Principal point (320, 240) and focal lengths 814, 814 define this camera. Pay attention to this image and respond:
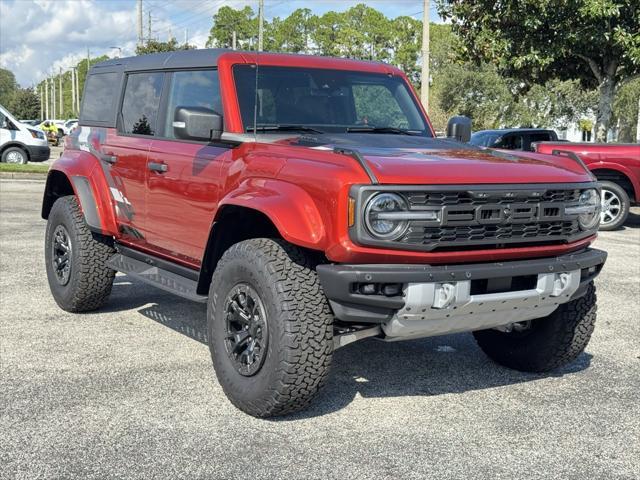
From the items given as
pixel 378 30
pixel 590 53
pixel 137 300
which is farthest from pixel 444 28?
pixel 137 300

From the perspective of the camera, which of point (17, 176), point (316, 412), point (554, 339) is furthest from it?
point (17, 176)

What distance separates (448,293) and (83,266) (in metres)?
3.29

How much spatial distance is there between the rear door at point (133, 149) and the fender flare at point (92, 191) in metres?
0.08

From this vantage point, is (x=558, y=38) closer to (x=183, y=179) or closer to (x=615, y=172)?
(x=615, y=172)

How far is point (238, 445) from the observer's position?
3.83 meters

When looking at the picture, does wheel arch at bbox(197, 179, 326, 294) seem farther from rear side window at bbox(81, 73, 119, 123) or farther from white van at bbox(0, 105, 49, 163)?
white van at bbox(0, 105, 49, 163)

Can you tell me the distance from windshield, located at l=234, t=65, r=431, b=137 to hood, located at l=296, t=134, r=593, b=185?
26 centimetres

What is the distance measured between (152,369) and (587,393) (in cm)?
260

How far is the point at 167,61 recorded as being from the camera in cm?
570

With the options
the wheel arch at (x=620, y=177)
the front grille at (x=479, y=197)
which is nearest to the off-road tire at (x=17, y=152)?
the wheel arch at (x=620, y=177)

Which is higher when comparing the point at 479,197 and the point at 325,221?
the point at 479,197

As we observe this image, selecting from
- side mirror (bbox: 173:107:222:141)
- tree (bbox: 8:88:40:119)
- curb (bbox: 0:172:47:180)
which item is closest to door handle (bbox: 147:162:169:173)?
side mirror (bbox: 173:107:222:141)

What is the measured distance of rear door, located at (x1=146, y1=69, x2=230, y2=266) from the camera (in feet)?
15.8

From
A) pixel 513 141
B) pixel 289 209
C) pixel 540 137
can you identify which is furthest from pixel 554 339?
pixel 540 137
